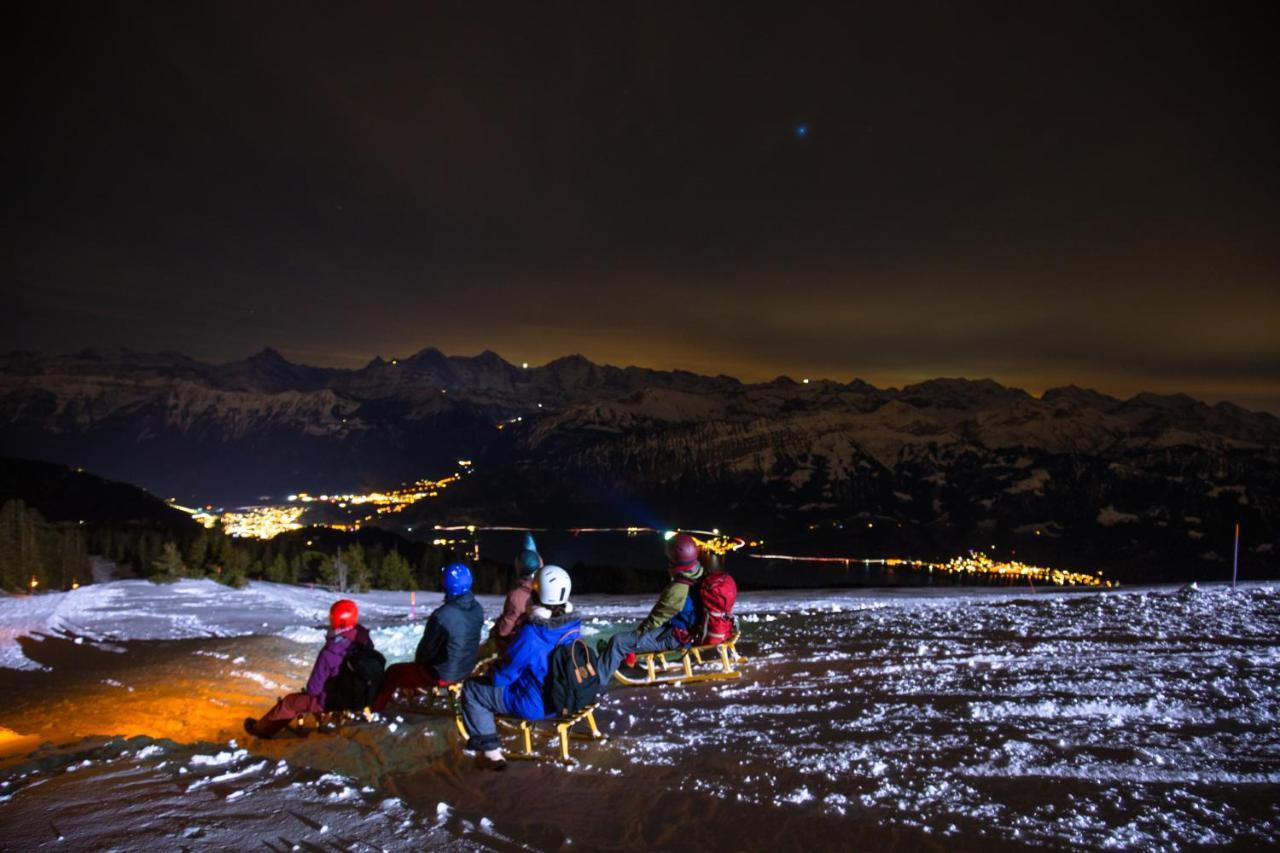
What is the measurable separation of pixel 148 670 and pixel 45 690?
63.0 inches

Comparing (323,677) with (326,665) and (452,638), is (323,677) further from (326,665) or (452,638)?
(452,638)

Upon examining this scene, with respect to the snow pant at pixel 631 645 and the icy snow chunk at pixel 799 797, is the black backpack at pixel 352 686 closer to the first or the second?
the snow pant at pixel 631 645

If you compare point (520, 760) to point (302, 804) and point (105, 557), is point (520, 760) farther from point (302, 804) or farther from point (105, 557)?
point (105, 557)

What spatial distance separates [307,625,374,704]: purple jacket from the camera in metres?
8.71

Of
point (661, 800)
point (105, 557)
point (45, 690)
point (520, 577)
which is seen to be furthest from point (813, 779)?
point (105, 557)

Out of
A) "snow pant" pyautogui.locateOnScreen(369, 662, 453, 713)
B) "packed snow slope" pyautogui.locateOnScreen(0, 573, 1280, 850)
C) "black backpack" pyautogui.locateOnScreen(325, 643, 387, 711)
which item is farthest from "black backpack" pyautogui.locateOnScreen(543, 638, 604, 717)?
"black backpack" pyautogui.locateOnScreen(325, 643, 387, 711)

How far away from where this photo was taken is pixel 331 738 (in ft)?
26.5

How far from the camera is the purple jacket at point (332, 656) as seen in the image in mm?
8711

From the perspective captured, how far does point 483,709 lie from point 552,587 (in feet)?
4.09

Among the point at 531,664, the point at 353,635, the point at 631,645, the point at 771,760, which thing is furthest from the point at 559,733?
the point at 353,635

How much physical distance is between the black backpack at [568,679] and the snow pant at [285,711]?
3.59 metres

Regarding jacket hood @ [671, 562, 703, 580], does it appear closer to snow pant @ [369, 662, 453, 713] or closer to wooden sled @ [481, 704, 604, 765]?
wooden sled @ [481, 704, 604, 765]

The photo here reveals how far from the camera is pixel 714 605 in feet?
33.6

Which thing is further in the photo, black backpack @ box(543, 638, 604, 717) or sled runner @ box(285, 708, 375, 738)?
sled runner @ box(285, 708, 375, 738)
